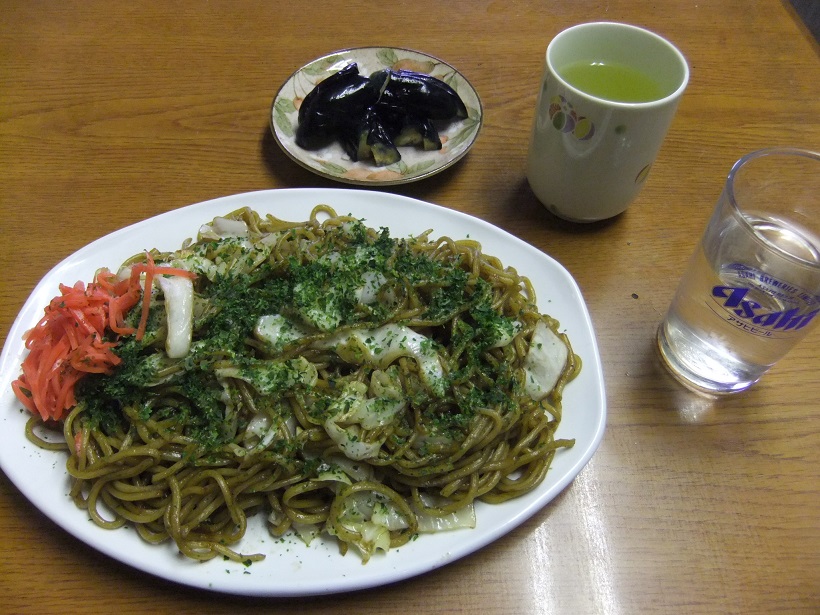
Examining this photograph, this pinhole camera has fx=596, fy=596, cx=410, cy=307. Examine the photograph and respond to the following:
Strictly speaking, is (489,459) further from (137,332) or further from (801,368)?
(801,368)

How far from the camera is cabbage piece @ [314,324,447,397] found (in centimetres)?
127

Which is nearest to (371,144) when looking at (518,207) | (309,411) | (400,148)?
(400,148)

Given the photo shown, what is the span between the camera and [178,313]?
125 centimetres

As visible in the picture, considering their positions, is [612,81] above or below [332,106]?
above

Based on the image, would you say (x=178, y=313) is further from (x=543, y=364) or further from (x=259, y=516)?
(x=543, y=364)

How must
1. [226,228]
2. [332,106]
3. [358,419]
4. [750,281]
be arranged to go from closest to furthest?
[358,419]
[750,281]
[226,228]
[332,106]

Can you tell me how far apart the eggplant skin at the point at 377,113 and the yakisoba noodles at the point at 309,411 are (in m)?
0.65

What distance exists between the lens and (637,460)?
1.39 m

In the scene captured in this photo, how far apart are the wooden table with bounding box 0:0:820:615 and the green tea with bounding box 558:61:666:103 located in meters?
0.38

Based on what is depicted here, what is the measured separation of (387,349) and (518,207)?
0.85 meters

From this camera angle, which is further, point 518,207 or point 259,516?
point 518,207

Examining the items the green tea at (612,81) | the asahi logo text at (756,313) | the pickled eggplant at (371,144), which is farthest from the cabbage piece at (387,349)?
the green tea at (612,81)

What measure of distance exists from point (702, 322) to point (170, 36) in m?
2.23

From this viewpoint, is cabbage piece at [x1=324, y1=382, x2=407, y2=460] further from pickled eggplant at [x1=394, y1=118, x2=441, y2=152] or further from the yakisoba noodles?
pickled eggplant at [x1=394, y1=118, x2=441, y2=152]
